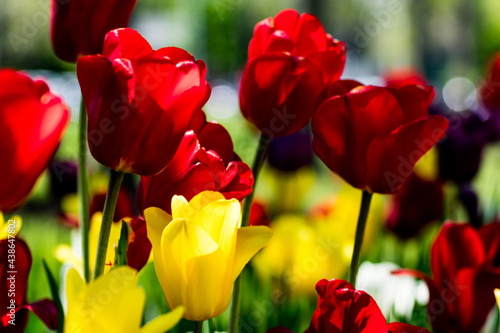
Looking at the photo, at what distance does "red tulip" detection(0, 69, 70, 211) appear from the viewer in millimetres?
378

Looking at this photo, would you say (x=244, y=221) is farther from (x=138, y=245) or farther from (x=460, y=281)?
(x=460, y=281)

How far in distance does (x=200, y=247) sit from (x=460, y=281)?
1.21 feet

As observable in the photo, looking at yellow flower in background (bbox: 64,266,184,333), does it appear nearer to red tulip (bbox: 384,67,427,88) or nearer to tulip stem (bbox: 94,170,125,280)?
tulip stem (bbox: 94,170,125,280)

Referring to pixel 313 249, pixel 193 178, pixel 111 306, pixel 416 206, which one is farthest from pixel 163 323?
pixel 416 206

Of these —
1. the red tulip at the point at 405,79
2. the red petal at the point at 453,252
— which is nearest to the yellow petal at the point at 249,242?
the red petal at the point at 453,252

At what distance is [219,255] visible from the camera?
0.46m

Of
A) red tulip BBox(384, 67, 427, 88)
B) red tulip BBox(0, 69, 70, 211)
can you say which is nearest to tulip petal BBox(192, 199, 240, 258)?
red tulip BBox(0, 69, 70, 211)

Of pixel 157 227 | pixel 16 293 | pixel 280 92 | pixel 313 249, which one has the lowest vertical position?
pixel 313 249

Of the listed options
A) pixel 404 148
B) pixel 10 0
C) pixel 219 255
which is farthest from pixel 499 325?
pixel 10 0

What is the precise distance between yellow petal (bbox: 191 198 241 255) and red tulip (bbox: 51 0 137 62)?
11.6 inches

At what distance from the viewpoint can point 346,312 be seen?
478 millimetres

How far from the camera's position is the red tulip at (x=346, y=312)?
467mm

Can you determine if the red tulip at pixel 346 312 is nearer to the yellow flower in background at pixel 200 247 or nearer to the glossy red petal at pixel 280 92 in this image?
the yellow flower in background at pixel 200 247

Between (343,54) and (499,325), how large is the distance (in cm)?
46
